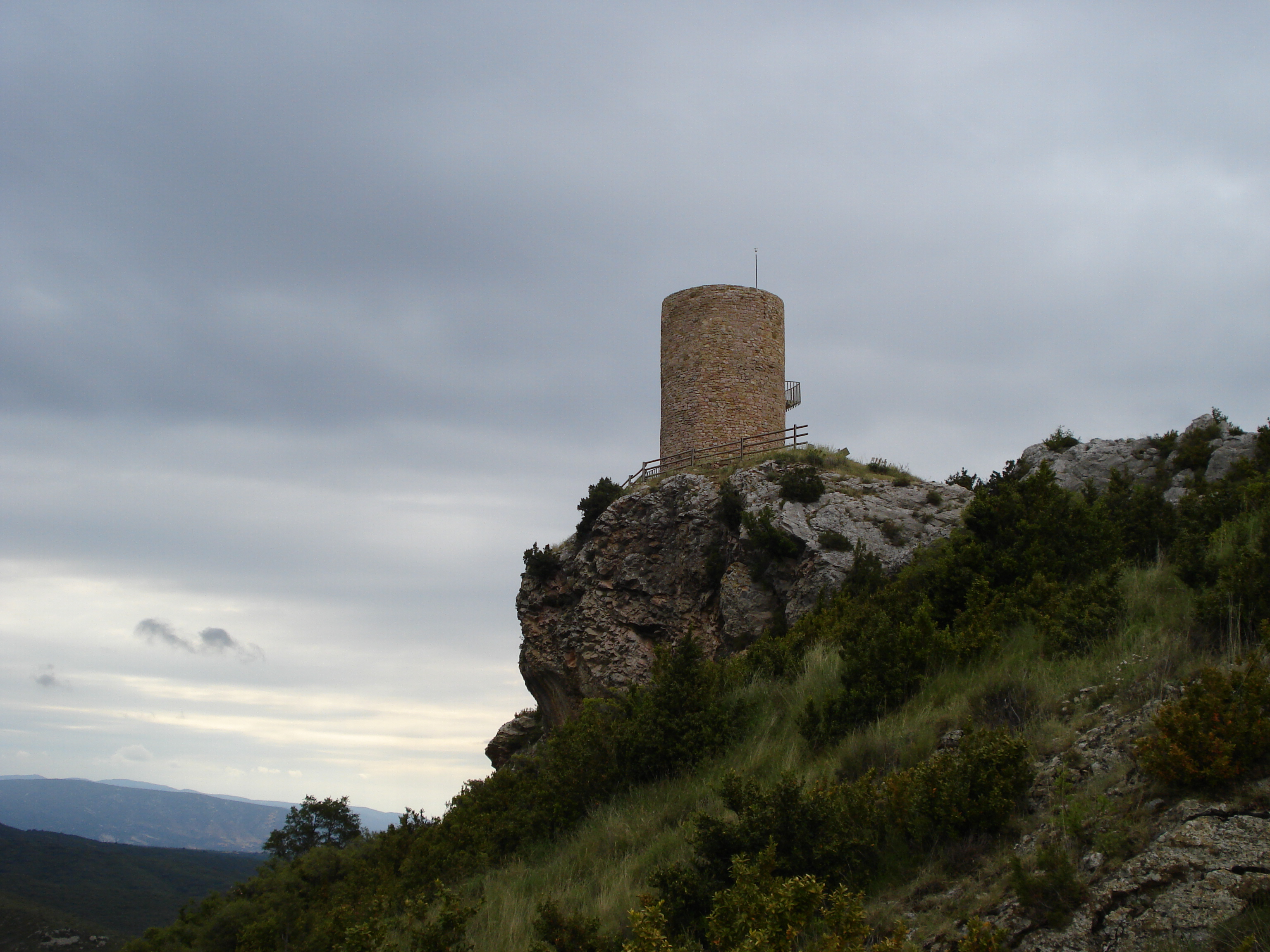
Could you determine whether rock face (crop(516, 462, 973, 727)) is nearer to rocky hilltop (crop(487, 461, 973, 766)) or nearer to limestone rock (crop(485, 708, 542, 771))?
rocky hilltop (crop(487, 461, 973, 766))

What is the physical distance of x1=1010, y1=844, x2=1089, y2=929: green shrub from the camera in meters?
5.01

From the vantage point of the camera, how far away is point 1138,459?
20.6m

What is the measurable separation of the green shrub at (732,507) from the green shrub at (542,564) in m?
5.64

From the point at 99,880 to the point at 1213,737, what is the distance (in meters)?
152

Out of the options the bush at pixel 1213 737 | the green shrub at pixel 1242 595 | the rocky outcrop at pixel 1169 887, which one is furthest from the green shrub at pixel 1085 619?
the rocky outcrop at pixel 1169 887

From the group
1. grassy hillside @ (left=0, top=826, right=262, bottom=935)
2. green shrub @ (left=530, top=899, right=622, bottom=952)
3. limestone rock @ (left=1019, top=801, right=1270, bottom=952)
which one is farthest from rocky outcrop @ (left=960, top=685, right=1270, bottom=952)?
grassy hillside @ (left=0, top=826, right=262, bottom=935)

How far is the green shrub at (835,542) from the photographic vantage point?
20875mm

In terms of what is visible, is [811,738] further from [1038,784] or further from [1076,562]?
[1076,562]

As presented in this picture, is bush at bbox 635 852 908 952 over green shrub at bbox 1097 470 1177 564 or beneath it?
beneath

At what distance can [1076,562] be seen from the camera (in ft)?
37.4

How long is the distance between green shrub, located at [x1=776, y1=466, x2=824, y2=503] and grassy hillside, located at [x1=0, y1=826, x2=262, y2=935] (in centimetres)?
7023

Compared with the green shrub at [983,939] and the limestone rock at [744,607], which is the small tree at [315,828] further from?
the green shrub at [983,939]

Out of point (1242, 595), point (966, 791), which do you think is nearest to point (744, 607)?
point (1242, 595)

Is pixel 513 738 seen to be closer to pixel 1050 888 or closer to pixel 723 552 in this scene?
pixel 723 552
